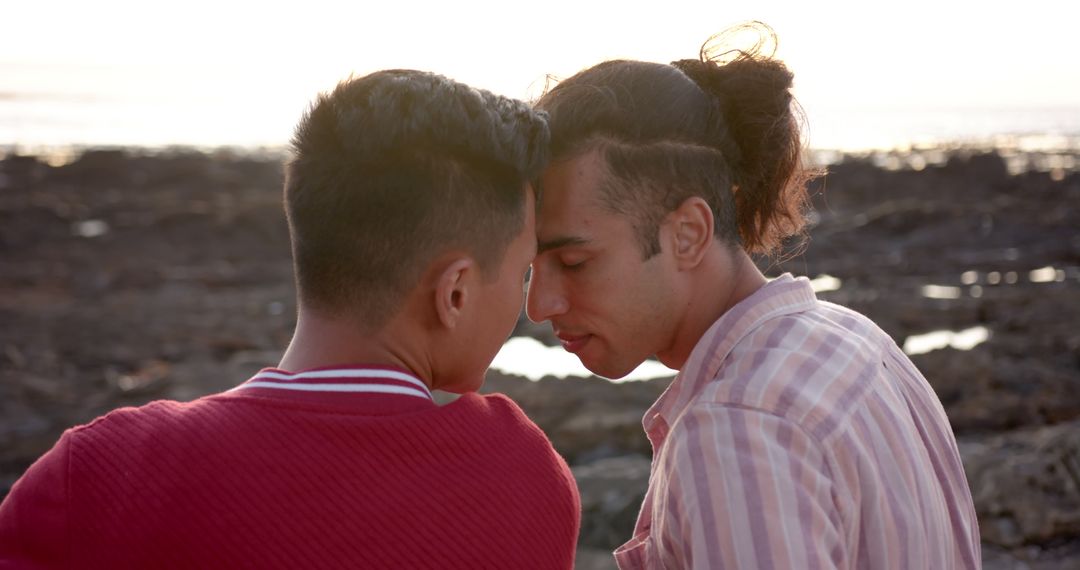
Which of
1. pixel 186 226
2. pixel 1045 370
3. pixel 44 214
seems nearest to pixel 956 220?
pixel 1045 370

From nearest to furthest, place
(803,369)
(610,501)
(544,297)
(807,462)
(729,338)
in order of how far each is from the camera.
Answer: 1. (807,462)
2. (803,369)
3. (729,338)
4. (544,297)
5. (610,501)

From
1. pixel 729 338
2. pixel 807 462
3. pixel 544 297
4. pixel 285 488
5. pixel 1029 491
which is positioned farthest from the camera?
pixel 1029 491

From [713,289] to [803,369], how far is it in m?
0.60

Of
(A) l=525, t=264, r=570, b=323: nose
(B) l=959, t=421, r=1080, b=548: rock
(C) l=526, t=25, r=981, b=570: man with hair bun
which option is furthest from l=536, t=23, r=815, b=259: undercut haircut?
(B) l=959, t=421, r=1080, b=548: rock

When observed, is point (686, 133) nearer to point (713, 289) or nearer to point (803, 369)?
point (713, 289)

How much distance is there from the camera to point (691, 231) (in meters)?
2.35

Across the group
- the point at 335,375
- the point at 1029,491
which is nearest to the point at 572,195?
the point at 335,375

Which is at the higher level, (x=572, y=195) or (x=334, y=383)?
(x=572, y=195)

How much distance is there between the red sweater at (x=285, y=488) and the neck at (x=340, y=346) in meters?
0.06

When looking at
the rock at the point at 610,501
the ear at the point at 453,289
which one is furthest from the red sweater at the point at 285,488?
the rock at the point at 610,501

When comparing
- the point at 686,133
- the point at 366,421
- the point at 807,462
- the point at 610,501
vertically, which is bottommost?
the point at 610,501

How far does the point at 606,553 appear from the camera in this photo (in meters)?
4.67

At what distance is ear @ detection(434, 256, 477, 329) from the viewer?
1.75m

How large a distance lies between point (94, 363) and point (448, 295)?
9388 millimetres
